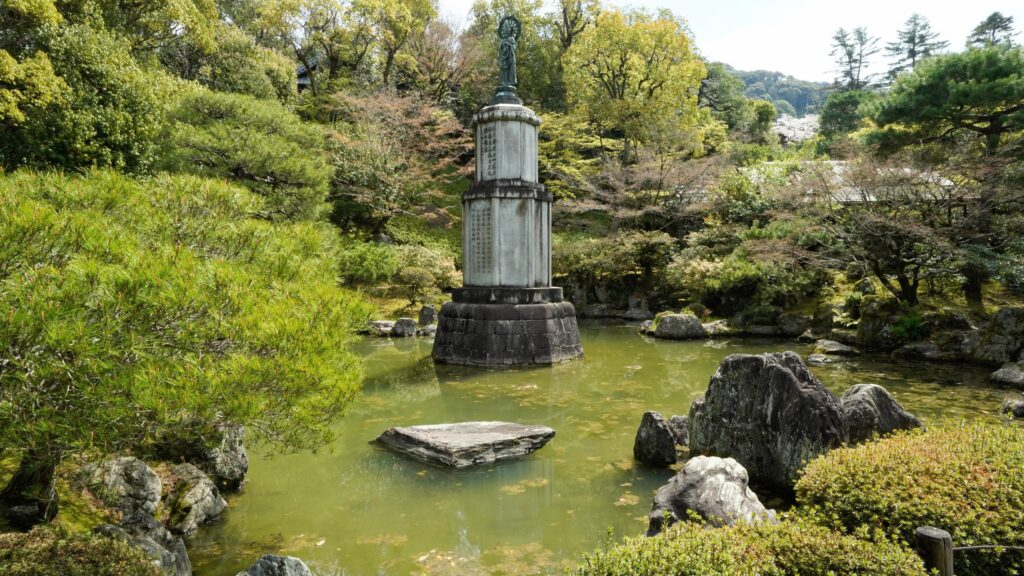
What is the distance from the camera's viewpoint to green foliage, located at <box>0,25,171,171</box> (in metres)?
12.6

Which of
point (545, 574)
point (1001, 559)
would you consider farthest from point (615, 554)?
point (1001, 559)

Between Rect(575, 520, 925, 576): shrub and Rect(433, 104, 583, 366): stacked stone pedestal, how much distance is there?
886 centimetres

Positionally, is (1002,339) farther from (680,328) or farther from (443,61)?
(443,61)

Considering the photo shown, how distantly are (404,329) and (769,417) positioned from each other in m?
12.6

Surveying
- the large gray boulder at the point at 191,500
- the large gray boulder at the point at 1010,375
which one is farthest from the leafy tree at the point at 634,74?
the large gray boulder at the point at 191,500

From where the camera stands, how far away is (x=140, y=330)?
241cm

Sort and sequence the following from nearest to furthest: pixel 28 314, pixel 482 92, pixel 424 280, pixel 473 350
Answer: pixel 28 314 < pixel 473 350 < pixel 424 280 < pixel 482 92

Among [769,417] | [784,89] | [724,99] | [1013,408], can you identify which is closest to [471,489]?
[769,417]

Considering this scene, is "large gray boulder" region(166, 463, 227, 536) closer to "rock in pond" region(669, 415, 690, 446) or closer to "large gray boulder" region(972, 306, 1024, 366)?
"rock in pond" region(669, 415, 690, 446)

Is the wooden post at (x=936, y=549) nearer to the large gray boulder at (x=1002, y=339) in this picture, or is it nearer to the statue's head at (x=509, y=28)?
the large gray boulder at (x=1002, y=339)

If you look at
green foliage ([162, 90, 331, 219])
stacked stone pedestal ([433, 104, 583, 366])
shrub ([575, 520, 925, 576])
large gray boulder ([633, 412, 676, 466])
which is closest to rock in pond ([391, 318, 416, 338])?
green foliage ([162, 90, 331, 219])

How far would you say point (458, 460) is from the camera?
18.2 feet

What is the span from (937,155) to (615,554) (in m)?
14.6

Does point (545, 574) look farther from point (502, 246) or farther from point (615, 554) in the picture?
point (502, 246)
